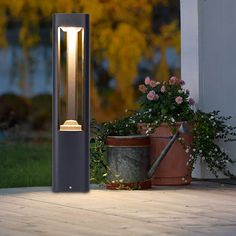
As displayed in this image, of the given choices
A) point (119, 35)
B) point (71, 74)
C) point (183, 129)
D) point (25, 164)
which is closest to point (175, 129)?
point (183, 129)

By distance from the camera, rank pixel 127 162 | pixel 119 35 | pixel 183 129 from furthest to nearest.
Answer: pixel 119 35 < pixel 127 162 < pixel 183 129

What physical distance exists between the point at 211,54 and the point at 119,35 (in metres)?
5.24

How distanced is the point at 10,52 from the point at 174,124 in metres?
7.45

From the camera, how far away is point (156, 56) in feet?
60.4

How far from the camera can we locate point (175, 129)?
12.5m

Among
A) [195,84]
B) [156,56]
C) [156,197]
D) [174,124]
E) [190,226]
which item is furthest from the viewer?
[156,56]

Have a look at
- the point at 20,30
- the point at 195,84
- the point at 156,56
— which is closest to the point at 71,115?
the point at 195,84

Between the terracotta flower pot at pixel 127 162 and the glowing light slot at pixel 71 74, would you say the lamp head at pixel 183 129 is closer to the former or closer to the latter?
the terracotta flower pot at pixel 127 162

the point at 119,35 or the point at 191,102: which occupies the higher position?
the point at 119,35

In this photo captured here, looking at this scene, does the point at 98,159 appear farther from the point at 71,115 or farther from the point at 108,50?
the point at 108,50

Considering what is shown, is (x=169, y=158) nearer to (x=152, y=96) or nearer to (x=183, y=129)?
(x=152, y=96)

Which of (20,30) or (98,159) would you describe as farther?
(20,30)

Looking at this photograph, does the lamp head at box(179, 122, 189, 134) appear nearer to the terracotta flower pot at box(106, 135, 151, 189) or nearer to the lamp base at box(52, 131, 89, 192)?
the terracotta flower pot at box(106, 135, 151, 189)

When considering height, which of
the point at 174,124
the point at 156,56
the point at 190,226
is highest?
the point at 156,56
